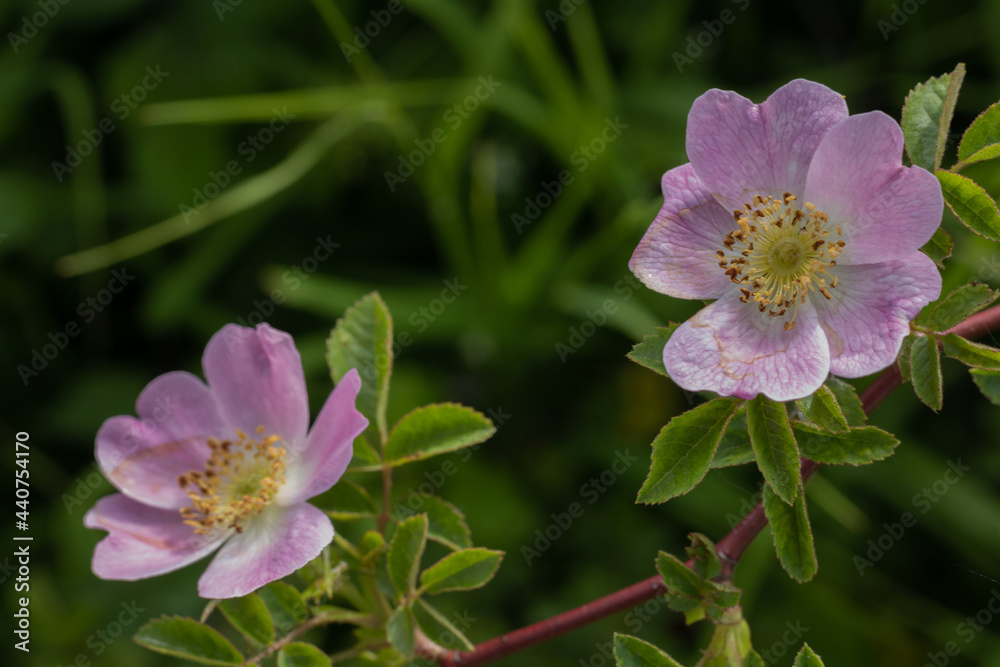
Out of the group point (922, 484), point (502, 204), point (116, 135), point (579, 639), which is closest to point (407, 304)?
point (502, 204)

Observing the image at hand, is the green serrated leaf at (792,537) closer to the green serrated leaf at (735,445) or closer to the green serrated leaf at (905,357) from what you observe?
the green serrated leaf at (735,445)

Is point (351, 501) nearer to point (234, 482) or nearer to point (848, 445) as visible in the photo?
point (234, 482)

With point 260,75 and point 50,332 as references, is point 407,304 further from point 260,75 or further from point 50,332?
point 50,332

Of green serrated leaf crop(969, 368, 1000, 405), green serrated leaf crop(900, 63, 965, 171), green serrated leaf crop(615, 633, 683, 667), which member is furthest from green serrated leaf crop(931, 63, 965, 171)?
green serrated leaf crop(615, 633, 683, 667)

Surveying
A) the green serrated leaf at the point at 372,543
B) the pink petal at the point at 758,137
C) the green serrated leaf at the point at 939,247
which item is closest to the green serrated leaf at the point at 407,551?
the green serrated leaf at the point at 372,543

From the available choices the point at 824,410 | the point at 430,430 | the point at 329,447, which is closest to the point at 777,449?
the point at 824,410

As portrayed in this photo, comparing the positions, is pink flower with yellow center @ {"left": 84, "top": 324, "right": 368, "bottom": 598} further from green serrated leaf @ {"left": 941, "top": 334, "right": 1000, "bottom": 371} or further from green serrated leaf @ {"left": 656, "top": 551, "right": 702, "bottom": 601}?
green serrated leaf @ {"left": 941, "top": 334, "right": 1000, "bottom": 371}

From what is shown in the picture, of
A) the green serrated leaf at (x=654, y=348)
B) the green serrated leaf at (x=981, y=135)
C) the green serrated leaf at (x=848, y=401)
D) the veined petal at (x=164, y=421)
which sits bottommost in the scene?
the veined petal at (x=164, y=421)
